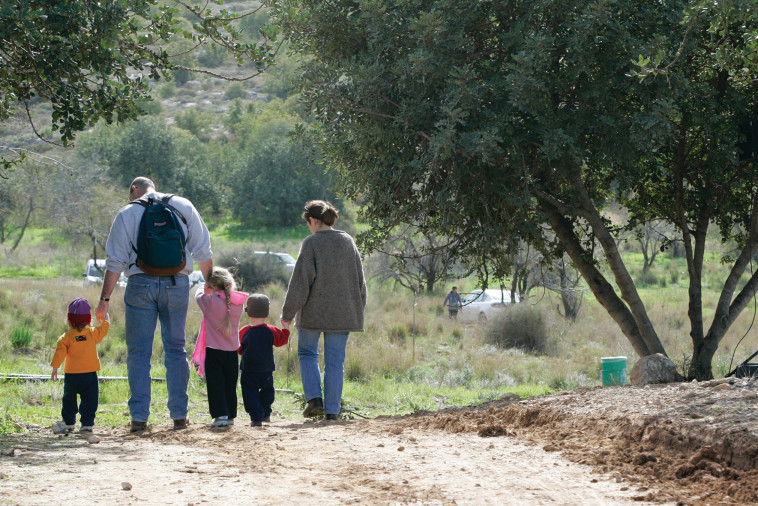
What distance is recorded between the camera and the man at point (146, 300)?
6105mm

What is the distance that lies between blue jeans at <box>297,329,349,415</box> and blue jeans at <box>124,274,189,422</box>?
1162 mm

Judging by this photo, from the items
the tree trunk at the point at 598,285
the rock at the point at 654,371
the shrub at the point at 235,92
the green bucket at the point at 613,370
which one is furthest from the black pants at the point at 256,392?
the shrub at the point at 235,92

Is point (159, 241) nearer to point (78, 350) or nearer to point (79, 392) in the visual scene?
point (78, 350)

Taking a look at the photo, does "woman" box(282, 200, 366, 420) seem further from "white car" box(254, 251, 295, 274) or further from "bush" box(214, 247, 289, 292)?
"white car" box(254, 251, 295, 274)

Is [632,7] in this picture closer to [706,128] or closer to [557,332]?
[706,128]

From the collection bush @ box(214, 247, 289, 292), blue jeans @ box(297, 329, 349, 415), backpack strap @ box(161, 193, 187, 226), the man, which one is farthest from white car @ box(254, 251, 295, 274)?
backpack strap @ box(161, 193, 187, 226)

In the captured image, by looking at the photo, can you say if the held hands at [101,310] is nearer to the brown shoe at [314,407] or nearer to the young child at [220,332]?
the young child at [220,332]

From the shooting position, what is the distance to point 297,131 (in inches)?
347

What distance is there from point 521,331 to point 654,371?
1267cm

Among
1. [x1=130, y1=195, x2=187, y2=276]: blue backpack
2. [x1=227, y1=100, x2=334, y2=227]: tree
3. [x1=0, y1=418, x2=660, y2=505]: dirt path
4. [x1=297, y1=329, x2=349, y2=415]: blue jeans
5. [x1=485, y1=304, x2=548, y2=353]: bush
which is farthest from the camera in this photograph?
[x1=227, y1=100, x2=334, y2=227]: tree

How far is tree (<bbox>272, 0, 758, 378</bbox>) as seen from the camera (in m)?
7.12

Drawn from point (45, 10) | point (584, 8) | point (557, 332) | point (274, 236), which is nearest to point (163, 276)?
point (45, 10)

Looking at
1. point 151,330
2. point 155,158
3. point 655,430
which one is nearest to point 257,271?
point 151,330

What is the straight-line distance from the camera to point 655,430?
4707 millimetres
